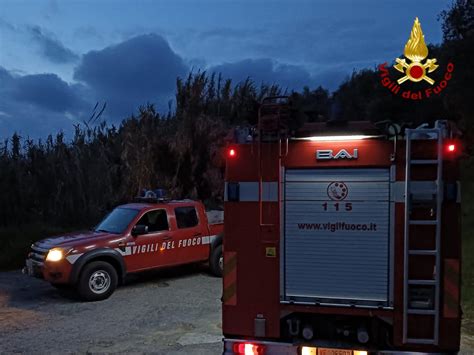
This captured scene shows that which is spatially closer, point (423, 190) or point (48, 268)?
point (423, 190)

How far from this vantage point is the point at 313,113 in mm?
5852

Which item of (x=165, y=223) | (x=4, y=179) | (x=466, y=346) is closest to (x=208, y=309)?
(x=165, y=223)

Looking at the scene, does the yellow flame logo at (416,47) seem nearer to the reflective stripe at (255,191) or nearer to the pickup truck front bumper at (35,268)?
the reflective stripe at (255,191)

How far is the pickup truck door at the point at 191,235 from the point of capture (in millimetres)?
11359

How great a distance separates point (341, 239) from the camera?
501cm

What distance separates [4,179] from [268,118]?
595 inches

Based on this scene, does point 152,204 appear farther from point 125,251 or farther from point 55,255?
point 55,255

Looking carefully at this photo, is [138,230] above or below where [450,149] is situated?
below

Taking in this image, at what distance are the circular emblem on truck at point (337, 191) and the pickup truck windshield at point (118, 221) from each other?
644cm

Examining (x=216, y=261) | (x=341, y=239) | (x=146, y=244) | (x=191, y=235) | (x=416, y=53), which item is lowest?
(x=216, y=261)

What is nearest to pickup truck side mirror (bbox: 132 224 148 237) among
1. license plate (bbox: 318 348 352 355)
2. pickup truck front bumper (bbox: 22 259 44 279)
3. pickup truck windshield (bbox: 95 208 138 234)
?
pickup truck windshield (bbox: 95 208 138 234)

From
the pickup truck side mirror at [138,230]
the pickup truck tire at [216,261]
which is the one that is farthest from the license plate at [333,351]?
the pickup truck tire at [216,261]

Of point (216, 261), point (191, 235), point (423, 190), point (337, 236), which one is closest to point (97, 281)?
point (191, 235)

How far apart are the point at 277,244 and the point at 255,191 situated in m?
0.55
